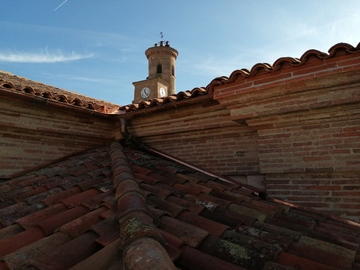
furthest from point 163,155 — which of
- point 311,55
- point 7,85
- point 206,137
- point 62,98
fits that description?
point 311,55

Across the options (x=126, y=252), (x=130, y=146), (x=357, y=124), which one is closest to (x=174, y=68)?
(x=130, y=146)

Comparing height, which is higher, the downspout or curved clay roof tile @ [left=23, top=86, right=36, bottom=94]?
curved clay roof tile @ [left=23, top=86, right=36, bottom=94]

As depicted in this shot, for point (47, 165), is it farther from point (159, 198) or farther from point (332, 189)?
point (332, 189)

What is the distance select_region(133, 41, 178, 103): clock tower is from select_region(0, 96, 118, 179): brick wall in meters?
21.7

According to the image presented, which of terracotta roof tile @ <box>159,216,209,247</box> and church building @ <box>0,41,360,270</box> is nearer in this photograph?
church building @ <box>0,41,360,270</box>

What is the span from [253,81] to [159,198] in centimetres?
223

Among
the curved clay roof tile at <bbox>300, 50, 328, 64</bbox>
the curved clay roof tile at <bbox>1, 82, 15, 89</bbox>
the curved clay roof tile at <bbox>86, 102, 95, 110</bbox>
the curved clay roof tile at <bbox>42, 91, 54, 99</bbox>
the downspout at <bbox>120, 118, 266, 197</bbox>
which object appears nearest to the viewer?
the curved clay roof tile at <bbox>300, 50, 328, 64</bbox>

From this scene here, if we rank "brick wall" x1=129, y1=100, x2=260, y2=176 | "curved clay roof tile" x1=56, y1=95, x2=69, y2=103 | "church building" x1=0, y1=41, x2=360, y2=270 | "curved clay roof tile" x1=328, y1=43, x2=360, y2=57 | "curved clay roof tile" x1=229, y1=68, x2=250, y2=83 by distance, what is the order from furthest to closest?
"curved clay roof tile" x1=56, y1=95, x2=69, y2=103 < "brick wall" x1=129, y1=100, x2=260, y2=176 < "curved clay roof tile" x1=229, y1=68, x2=250, y2=83 < "curved clay roof tile" x1=328, y1=43, x2=360, y2=57 < "church building" x1=0, y1=41, x2=360, y2=270

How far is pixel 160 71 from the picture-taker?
28.7 metres

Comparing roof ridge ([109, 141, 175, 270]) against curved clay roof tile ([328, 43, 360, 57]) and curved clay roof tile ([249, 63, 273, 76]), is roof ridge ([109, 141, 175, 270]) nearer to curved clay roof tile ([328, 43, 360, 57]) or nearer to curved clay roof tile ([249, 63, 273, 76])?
curved clay roof tile ([249, 63, 273, 76])

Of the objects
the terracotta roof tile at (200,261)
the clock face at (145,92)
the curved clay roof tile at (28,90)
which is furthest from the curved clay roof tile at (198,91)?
the clock face at (145,92)

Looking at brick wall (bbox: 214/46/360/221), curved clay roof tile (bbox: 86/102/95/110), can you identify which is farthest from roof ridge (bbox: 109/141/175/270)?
curved clay roof tile (bbox: 86/102/95/110)

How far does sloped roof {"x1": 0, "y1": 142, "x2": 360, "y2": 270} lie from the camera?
1731 mm

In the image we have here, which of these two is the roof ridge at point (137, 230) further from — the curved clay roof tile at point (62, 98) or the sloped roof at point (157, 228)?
the curved clay roof tile at point (62, 98)
